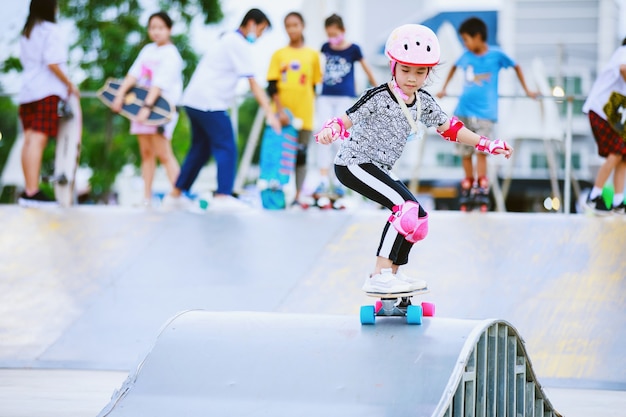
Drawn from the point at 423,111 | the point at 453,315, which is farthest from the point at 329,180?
the point at 423,111

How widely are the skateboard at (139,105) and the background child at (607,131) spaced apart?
419 centimetres

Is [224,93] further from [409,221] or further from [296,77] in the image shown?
[409,221]

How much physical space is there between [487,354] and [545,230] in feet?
13.1

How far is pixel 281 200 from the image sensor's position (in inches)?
438

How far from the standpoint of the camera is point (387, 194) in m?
5.93

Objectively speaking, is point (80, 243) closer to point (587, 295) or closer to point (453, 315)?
point (453, 315)

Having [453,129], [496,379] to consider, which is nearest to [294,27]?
[453,129]

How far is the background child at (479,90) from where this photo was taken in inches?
416

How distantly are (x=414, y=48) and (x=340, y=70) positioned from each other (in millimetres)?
5181

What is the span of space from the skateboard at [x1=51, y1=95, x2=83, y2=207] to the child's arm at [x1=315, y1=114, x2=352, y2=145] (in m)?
5.93

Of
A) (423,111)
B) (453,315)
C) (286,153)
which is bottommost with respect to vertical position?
(453,315)

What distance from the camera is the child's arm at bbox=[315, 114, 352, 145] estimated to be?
5.62 metres

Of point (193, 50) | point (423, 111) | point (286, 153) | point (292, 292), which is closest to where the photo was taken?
point (423, 111)

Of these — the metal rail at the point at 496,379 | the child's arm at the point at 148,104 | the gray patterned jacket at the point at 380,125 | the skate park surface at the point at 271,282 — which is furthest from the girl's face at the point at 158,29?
the metal rail at the point at 496,379
